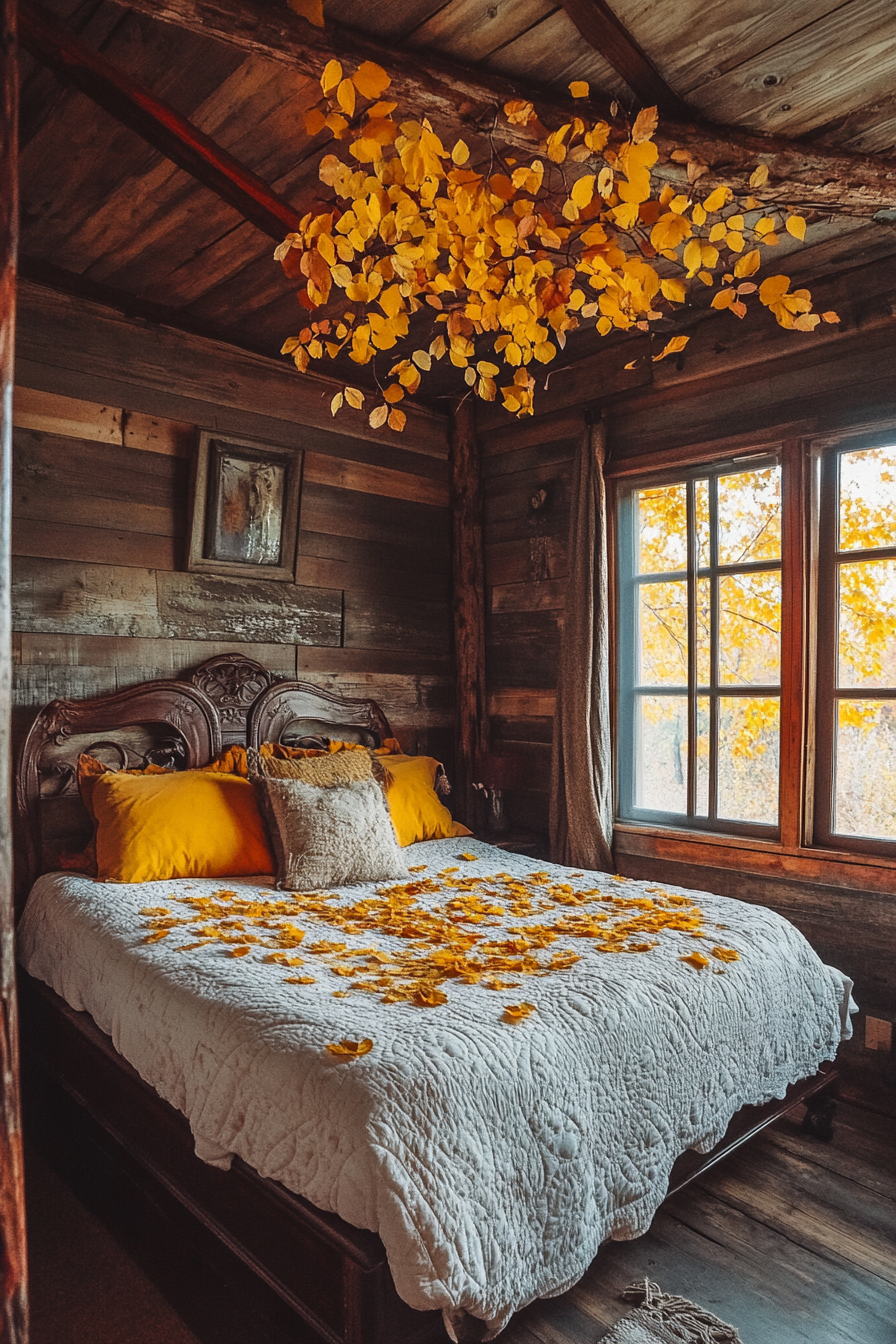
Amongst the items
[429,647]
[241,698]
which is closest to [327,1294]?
[241,698]

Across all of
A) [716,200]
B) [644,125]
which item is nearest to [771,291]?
Answer: [716,200]

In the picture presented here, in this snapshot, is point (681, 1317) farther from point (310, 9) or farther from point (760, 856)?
point (310, 9)

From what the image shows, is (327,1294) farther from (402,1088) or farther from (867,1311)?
(867,1311)

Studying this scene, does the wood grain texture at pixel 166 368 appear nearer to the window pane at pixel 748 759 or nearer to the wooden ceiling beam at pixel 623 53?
the wooden ceiling beam at pixel 623 53

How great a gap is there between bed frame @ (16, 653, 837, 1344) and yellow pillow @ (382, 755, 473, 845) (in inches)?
13.0

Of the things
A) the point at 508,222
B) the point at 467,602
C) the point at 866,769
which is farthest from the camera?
the point at 467,602

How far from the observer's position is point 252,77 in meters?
2.07

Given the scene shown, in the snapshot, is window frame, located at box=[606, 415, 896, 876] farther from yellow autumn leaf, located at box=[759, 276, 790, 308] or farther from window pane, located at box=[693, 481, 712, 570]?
yellow autumn leaf, located at box=[759, 276, 790, 308]

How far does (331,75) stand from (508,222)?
52 centimetres

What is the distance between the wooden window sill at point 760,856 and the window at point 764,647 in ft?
0.20

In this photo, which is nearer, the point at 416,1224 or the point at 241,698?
the point at 416,1224

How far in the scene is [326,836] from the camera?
9.07 feet

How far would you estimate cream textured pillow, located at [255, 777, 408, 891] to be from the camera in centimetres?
273

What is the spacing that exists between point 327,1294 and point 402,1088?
366 mm
